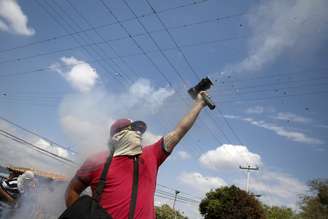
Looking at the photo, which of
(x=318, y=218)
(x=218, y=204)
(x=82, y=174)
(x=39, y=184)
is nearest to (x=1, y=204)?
(x=39, y=184)

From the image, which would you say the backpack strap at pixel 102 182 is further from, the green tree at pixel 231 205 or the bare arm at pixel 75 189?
the green tree at pixel 231 205

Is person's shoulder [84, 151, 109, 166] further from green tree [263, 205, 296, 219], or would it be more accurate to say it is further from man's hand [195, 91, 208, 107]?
green tree [263, 205, 296, 219]

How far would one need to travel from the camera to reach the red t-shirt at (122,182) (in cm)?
206

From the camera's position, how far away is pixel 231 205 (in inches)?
1266

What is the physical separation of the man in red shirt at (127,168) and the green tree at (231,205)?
31.6m

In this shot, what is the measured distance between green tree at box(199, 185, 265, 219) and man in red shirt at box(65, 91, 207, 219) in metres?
31.6

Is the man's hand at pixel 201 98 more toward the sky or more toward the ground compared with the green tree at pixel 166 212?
more toward the ground

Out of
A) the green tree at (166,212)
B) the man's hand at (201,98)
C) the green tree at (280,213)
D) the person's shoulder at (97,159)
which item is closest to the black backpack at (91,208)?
the person's shoulder at (97,159)

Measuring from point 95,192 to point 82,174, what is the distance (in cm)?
20

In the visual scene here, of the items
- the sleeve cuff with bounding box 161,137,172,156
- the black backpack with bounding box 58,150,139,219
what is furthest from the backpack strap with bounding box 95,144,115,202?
the sleeve cuff with bounding box 161,137,172,156

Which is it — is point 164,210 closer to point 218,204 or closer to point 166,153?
point 218,204

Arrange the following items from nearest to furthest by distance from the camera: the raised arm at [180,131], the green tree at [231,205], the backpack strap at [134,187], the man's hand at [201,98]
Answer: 1. the backpack strap at [134,187]
2. the raised arm at [180,131]
3. the man's hand at [201,98]
4. the green tree at [231,205]

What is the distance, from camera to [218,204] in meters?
33.0

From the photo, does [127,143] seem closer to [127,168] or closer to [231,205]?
[127,168]
